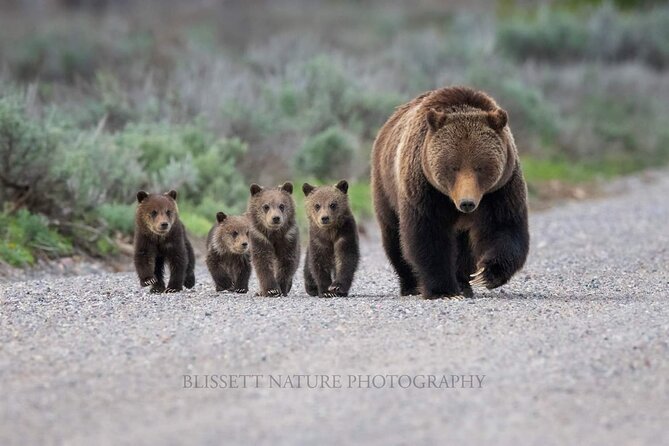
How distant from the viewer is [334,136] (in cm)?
1778

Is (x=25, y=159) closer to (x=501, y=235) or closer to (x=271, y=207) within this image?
(x=271, y=207)

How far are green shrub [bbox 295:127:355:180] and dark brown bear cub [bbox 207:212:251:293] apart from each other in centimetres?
706

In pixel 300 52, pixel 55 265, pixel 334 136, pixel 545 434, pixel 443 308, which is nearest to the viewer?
pixel 545 434

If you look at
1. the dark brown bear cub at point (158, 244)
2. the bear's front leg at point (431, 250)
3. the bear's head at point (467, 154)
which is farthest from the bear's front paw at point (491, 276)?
the dark brown bear cub at point (158, 244)

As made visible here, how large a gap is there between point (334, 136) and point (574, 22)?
1830 cm

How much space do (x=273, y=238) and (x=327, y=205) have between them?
53 cm

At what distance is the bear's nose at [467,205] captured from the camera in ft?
29.5

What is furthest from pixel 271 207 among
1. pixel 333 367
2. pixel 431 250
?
pixel 333 367

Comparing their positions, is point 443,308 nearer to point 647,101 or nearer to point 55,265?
point 55,265

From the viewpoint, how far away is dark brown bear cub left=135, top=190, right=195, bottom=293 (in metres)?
10.4

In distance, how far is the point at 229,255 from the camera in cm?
1056

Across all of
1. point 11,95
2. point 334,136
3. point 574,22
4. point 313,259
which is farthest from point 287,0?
point 313,259

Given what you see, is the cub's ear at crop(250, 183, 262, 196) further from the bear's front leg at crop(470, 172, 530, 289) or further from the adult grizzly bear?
the bear's front leg at crop(470, 172, 530, 289)

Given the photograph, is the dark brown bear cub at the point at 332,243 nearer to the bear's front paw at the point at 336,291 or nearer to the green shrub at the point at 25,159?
the bear's front paw at the point at 336,291
